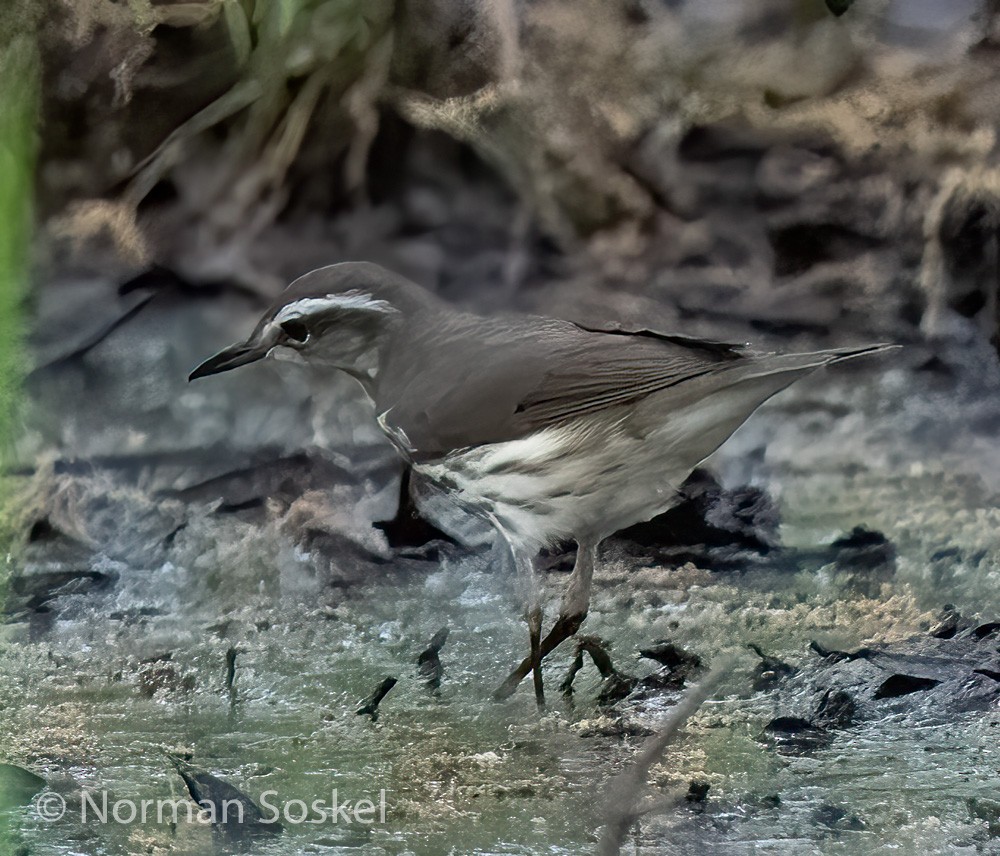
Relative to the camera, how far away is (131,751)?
1.11 metres

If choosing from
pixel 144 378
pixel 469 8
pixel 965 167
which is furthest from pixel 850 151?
pixel 144 378

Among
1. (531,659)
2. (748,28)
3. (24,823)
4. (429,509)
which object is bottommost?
(24,823)

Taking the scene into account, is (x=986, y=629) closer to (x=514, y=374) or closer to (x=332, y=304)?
(x=514, y=374)

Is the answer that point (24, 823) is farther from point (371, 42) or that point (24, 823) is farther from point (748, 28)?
point (748, 28)

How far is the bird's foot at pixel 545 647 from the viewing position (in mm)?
A: 1105

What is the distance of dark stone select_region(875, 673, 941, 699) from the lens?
1094 millimetres

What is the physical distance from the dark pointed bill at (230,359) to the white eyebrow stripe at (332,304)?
4 cm

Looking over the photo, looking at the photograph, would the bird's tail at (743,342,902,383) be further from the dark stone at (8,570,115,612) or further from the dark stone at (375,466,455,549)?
the dark stone at (8,570,115,612)

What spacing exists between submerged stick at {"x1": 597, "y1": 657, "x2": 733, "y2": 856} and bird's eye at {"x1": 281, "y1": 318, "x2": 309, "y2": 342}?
0.55m

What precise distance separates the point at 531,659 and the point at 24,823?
1.80 ft

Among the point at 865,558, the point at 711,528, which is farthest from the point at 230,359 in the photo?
the point at 865,558

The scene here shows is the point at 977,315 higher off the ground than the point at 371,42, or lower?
lower

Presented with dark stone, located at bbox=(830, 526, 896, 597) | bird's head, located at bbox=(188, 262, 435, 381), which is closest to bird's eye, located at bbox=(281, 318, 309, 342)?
bird's head, located at bbox=(188, 262, 435, 381)

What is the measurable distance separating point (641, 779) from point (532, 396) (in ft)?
1.31
